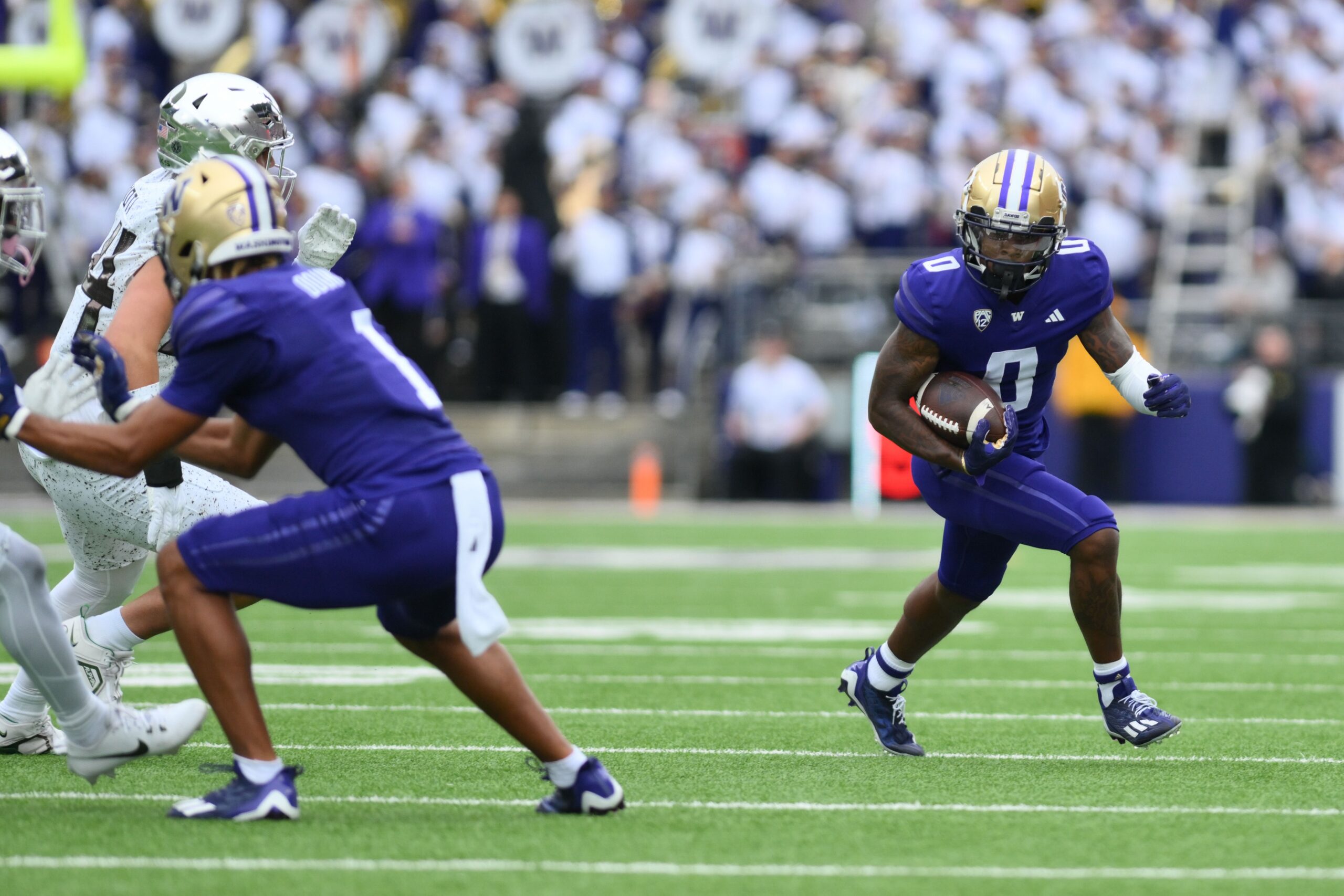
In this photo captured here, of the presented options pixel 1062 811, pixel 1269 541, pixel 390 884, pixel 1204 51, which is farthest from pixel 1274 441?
pixel 390 884

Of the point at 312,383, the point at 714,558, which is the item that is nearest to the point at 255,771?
the point at 312,383

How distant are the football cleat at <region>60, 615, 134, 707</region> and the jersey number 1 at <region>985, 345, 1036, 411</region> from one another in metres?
2.39

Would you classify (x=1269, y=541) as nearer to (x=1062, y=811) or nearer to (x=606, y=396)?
(x=606, y=396)

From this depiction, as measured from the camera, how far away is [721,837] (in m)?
4.05

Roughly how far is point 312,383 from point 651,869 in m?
1.20

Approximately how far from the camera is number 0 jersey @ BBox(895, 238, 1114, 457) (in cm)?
528

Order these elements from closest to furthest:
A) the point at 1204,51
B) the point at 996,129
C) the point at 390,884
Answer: the point at 390,884, the point at 996,129, the point at 1204,51

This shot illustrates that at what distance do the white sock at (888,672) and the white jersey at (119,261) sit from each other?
2.07 metres

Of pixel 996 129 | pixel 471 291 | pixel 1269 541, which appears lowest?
pixel 1269 541

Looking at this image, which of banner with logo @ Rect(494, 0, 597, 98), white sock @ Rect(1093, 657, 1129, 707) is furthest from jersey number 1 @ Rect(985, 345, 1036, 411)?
banner with logo @ Rect(494, 0, 597, 98)

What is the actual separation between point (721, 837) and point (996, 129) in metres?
13.3

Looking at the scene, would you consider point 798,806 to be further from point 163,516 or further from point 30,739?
point 30,739

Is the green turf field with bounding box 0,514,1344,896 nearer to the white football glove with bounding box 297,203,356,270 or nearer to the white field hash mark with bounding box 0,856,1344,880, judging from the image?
the white field hash mark with bounding box 0,856,1344,880

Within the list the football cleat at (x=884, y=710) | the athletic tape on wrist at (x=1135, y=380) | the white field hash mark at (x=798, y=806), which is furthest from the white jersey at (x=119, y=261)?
the athletic tape on wrist at (x=1135, y=380)
